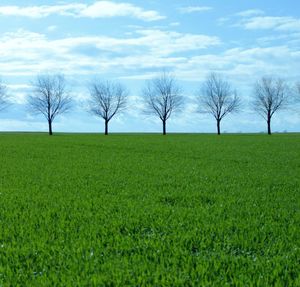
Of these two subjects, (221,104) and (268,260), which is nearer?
(268,260)

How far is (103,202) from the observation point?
889 cm

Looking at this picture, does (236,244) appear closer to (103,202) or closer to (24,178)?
(103,202)

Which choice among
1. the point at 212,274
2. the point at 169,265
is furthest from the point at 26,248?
the point at 212,274

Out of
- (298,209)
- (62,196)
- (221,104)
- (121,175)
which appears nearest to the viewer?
(298,209)

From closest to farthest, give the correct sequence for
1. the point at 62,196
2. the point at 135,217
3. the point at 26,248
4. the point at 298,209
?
1. the point at 26,248
2. the point at 135,217
3. the point at 298,209
4. the point at 62,196

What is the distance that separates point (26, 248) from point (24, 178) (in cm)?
810

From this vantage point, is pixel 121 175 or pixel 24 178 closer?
pixel 24 178

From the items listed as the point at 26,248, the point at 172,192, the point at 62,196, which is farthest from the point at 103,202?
the point at 26,248

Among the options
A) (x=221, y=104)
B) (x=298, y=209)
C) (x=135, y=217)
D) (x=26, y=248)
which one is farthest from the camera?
(x=221, y=104)

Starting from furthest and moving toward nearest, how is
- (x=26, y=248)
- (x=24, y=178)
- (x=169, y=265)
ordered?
(x=24, y=178)
(x=26, y=248)
(x=169, y=265)

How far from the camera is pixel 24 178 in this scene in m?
13.3

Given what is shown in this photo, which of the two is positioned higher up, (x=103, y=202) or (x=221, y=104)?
(x=221, y=104)

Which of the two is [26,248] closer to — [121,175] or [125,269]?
[125,269]

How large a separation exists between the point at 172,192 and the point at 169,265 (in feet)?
17.7
